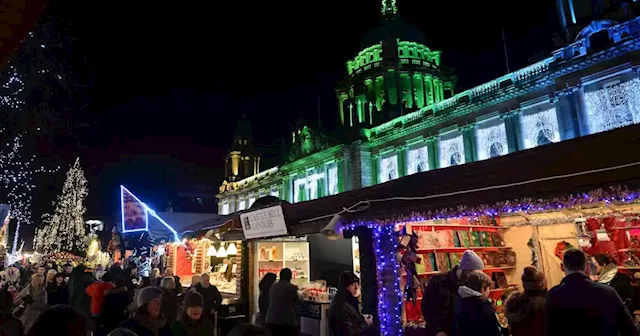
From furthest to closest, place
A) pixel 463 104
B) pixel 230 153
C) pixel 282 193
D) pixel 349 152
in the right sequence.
→ pixel 230 153, pixel 282 193, pixel 349 152, pixel 463 104

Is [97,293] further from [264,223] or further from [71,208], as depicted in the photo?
[71,208]

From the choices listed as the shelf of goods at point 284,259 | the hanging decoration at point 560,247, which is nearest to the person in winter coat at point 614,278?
the hanging decoration at point 560,247

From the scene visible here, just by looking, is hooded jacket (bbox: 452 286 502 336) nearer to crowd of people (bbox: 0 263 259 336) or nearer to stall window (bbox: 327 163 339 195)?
crowd of people (bbox: 0 263 259 336)

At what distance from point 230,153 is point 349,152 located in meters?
24.8

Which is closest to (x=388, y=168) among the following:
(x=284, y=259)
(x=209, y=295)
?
(x=284, y=259)

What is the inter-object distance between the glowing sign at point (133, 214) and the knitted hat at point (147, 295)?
11265mm

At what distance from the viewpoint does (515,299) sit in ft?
14.2

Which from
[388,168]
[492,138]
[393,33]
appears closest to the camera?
[492,138]

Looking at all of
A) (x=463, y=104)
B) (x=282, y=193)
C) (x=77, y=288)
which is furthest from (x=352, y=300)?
(x=282, y=193)

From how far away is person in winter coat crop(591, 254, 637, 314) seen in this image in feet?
20.3

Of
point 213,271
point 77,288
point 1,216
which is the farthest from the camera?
point 213,271

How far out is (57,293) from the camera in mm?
10117

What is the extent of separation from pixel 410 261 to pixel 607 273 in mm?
3250

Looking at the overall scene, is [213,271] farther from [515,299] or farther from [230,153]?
[230,153]
